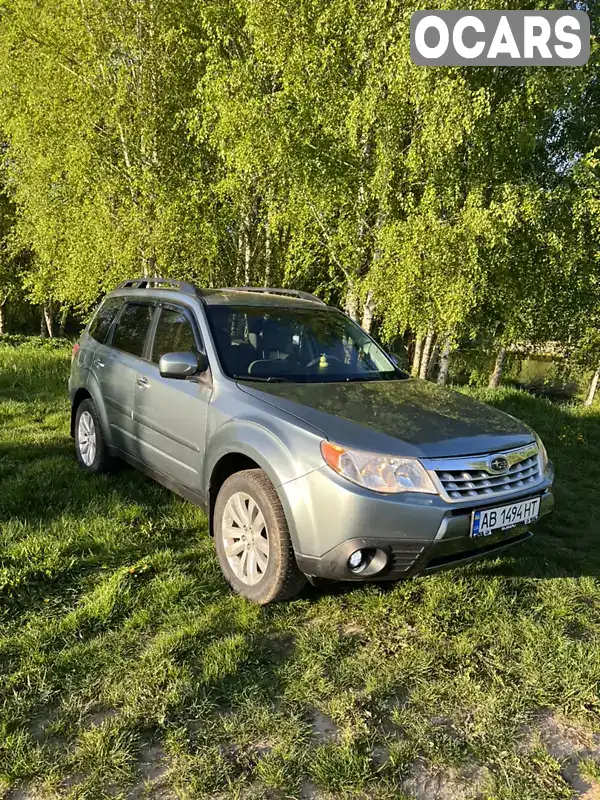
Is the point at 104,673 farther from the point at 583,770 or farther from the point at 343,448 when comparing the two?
the point at 583,770

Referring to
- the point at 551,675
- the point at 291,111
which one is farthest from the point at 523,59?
the point at 551,675

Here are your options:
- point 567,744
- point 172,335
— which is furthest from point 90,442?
point 567,744

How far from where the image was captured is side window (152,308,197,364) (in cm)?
382

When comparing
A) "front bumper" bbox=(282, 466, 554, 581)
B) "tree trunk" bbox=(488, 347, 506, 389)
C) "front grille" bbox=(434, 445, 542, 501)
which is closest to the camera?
"front bumper" bbox=(282, 466, 554, 581)

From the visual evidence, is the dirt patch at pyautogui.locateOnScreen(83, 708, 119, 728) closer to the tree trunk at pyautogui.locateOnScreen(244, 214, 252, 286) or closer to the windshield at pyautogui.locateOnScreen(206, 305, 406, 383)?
the windshield at pyautogui.locateOnScreen(206, 305, 406, 383)

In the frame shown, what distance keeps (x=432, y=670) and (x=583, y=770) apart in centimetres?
69

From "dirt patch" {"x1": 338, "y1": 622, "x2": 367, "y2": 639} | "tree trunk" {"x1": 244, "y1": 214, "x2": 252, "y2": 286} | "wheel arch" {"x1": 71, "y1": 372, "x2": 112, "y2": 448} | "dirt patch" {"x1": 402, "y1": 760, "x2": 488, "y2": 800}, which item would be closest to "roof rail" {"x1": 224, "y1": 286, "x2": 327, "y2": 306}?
"wheel arch" {"x1": 71, "y1": 372, "x2": 112, "y2": 448}

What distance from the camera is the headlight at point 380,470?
2.58 metres

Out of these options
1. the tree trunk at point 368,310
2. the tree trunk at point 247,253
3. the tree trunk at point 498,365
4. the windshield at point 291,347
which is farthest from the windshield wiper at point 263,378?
the tree trunk at point 498,365

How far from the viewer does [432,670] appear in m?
2.60

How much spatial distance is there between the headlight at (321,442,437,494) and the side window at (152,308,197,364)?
5.06 feet

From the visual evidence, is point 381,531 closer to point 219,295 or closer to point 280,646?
point 280,646

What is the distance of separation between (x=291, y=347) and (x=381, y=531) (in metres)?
1.65

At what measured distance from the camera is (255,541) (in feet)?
9.88
